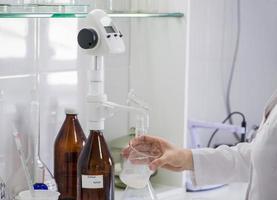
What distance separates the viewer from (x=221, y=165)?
5.23ft

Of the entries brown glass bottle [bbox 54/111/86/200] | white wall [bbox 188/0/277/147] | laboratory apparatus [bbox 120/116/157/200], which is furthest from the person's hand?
white wall [bbox 188/0/277/147]

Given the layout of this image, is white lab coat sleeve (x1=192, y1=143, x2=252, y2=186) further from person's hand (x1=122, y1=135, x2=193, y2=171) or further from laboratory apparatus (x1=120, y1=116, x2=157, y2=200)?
laboratory apparatus (x1=120, y1=116, x2=157, y2=200)

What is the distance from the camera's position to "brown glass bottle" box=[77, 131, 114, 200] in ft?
4.69

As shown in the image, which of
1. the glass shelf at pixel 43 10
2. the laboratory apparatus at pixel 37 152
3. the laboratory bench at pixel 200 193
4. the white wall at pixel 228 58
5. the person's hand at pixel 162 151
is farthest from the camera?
the white wall at pixel 228 58

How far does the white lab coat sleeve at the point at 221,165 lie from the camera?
1581 mm

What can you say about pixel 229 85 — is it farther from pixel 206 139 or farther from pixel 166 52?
pixel 166 52

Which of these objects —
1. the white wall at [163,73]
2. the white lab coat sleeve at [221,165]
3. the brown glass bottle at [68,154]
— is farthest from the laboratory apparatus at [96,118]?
the white wall at [163,73]

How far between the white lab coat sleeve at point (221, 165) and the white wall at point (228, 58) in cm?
61

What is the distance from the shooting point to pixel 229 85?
92.9 inches

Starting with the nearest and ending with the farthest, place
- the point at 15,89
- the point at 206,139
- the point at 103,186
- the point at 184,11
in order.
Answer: the point at 103,186
the point at 15,89
the point at 184,11
the point at 206,139

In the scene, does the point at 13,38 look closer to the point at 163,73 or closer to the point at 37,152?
the point at 37,152

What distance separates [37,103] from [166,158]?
347 mm

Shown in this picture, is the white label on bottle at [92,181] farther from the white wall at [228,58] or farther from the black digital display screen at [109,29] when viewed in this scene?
the white wall at [228,58]

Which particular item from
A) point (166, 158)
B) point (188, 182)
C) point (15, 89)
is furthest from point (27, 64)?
point (188, 182)
